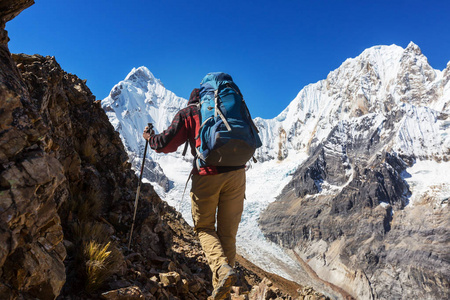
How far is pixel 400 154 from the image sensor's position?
7806 cm

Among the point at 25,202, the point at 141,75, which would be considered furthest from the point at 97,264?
the point at 141,75

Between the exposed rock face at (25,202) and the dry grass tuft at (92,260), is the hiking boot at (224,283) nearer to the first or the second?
the dry grass tuft at (92,260)

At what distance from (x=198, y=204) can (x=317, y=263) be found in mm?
74081

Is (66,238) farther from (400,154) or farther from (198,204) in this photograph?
(400,154)

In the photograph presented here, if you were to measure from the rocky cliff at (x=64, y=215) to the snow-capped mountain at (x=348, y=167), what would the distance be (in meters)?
58.4

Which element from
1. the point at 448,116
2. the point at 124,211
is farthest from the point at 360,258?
the point at 124,211

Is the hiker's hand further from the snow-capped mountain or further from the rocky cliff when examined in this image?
the snow-capped mountain

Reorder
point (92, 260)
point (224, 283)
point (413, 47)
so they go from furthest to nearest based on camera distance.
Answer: point (413, 47) → point (92, 260) → point (224, 283)

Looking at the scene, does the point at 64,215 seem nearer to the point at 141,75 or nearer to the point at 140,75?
the point at 140,75

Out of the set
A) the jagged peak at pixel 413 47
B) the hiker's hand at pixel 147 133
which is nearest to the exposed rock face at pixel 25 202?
the hiker's hand at pixel 147 133

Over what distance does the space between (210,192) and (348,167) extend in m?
95.3

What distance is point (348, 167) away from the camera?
91.1 meters

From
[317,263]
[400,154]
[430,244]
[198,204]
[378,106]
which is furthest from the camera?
[378,106]

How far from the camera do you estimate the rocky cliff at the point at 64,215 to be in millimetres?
1996
